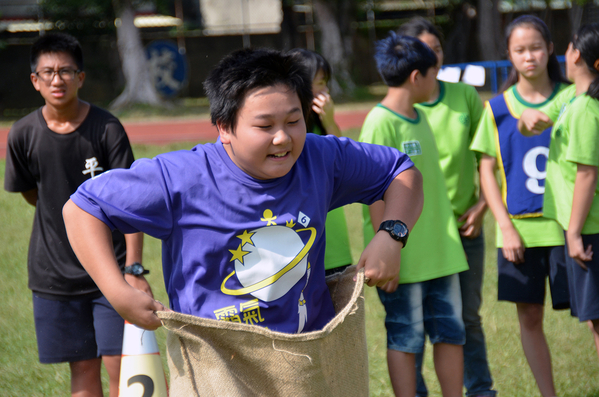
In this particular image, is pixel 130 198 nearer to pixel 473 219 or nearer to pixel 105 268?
pixel 105 268

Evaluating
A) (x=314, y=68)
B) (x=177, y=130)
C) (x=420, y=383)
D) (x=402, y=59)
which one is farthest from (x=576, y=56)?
(x=177, y=130)

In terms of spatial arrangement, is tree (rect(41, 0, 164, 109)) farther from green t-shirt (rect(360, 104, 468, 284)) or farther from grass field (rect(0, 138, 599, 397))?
green t-shirt (rect(360, 104, 468, 284))

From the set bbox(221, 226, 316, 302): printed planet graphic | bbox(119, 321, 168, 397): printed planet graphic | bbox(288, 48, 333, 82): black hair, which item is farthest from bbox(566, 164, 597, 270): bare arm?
bbox(119, 321, 168, 397): printed planet graphic

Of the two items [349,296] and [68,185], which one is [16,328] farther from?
[349,296]

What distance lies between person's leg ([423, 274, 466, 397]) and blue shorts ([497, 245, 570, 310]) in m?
0.46

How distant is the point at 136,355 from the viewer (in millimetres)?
2400

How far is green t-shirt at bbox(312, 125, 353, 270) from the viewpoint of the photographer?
3104mm

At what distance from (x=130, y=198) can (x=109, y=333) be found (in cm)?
147

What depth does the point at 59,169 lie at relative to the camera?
3.01m

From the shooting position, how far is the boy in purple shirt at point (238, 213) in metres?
1.79

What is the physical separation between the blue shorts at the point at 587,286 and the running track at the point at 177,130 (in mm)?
10865

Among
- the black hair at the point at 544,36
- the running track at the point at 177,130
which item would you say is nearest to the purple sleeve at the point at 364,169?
the black hair at the point at 544,36

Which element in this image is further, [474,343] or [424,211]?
[474,343]

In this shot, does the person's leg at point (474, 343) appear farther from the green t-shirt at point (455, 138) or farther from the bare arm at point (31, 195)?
the bare arm at point (31, 195)
